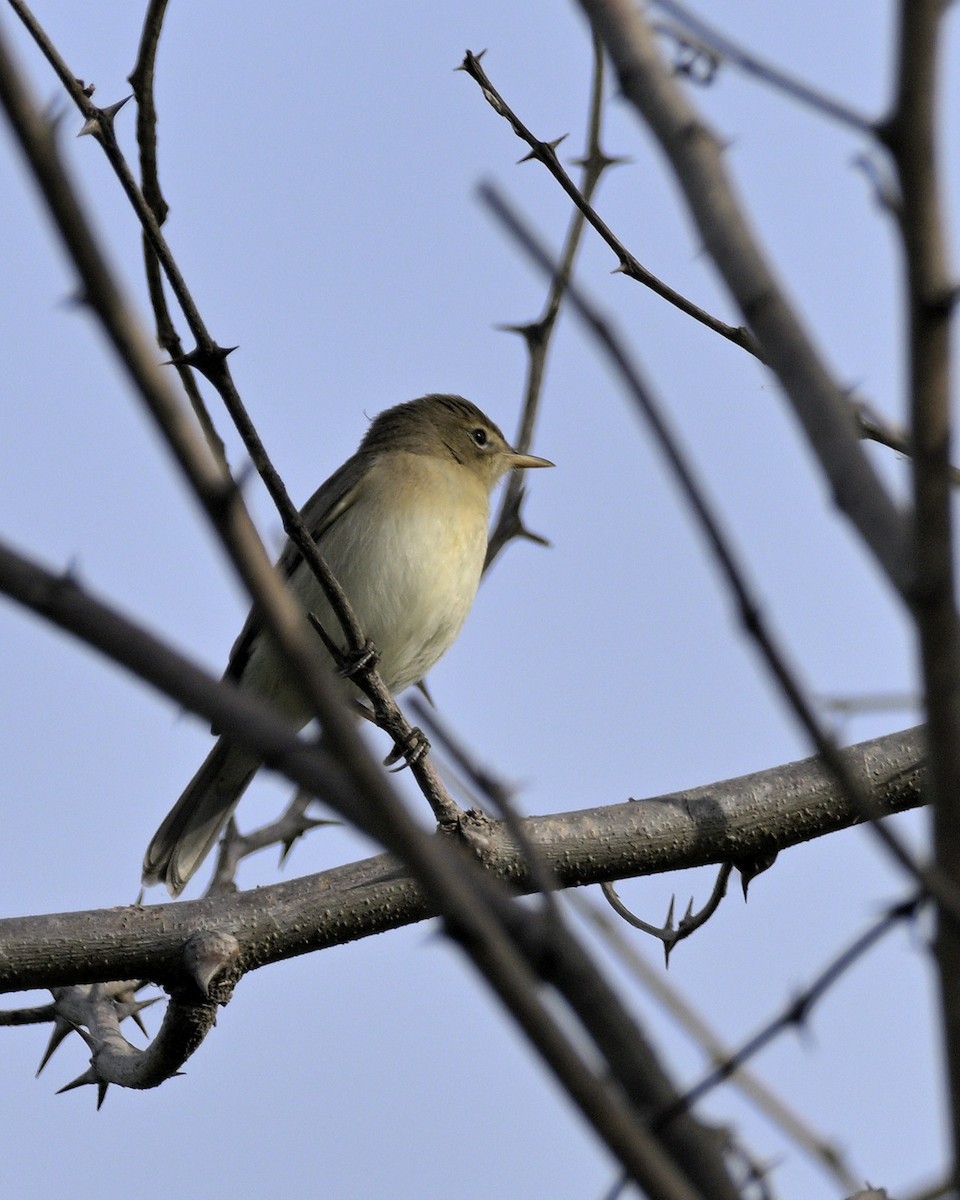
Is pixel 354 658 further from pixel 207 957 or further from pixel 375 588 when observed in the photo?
pixel 375 588

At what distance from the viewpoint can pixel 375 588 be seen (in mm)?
7242

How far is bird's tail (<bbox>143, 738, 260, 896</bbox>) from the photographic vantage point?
7199 millimetres

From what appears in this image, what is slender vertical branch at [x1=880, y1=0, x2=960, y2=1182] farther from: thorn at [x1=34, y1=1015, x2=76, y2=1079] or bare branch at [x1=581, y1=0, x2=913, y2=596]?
thorn at [x1=34, y1=1015, x2=76, y2=1079]

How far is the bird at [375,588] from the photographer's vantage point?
7230 mm

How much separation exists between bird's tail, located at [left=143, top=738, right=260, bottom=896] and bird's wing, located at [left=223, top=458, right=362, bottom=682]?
553 mm

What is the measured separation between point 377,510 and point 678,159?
5892 mm

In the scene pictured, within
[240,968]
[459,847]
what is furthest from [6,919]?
[459,847]

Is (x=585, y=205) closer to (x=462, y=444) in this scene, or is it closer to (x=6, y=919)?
(x=6, y=919)

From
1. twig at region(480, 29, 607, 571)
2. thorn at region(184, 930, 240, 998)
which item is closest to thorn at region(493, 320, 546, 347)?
twig at region(480, 29, 607, 571)

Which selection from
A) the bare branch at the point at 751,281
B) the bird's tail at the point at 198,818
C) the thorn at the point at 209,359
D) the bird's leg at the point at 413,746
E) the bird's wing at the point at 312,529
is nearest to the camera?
the bare branch at the point at 751,281

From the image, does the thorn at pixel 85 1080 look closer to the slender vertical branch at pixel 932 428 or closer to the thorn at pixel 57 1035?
the thorn at pixel 57 1035

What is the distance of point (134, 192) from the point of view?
130 inches

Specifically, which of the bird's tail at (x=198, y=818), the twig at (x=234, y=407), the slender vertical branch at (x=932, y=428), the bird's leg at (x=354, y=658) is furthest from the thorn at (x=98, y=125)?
the bird's tail at (x=198, y=818)

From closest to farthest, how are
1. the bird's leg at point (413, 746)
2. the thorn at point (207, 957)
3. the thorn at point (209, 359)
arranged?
the thorn at point (209, 359) → the thorn at point (207, 957) → the bird's leg at point (413, 746)
